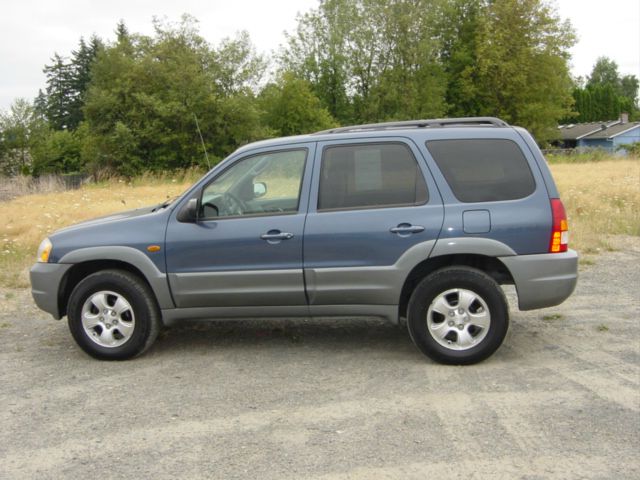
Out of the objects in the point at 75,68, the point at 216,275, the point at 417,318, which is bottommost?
the point at 417,318

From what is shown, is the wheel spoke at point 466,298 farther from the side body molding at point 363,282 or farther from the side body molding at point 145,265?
the side body molding at point 145,265

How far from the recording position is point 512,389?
16.2 ft

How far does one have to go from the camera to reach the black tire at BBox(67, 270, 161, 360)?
579 cm

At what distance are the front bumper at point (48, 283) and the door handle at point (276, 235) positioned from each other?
1689 millimetres

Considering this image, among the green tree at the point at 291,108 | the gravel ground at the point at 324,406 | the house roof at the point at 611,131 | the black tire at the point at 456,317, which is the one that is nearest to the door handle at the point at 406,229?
the black tire at the point at 456,317

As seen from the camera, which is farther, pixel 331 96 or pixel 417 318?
pixel 331 96

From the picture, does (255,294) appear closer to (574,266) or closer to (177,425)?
(177,425)

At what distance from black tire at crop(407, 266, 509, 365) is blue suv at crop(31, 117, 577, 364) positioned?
11mm

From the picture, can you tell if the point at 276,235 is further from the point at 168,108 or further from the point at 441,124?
the point at 168,108

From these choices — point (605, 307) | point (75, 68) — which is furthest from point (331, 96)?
point (605, 307)

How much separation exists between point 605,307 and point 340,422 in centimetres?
410

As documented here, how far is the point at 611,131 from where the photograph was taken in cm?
8200

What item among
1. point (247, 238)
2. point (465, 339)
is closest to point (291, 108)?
point (247, 238)

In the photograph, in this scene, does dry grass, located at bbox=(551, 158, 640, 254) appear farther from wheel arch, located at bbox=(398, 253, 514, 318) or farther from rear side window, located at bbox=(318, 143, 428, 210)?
rear side window, located at bbox=(318, 143, 428, 210)
